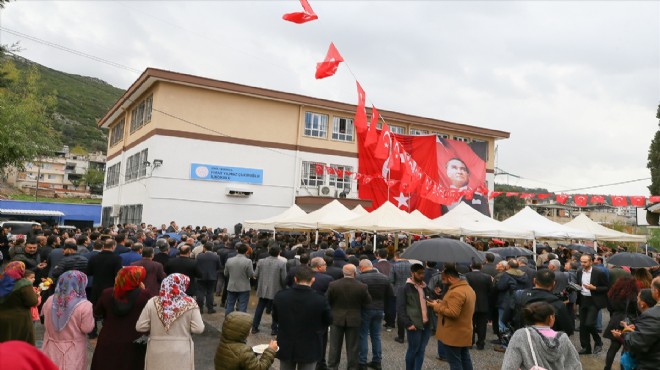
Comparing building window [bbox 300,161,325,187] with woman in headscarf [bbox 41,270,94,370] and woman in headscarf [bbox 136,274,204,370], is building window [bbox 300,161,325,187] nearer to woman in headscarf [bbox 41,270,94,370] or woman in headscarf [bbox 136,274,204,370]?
woman in headscarf [bbox 41,270,94,370]

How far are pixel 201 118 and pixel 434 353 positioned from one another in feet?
67.9

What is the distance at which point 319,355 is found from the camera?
5230mm

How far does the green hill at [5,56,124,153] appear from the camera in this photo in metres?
135

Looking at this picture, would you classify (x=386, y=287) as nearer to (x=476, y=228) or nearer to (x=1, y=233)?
(x=476, y=228)

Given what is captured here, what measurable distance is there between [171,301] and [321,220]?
41.1ft

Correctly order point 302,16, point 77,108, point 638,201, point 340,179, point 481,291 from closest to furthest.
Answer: point 481,291 → point 302,16 → point 638,201 → point 340,179 → point 77,108

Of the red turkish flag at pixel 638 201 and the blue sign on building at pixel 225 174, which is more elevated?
the blue sign on building at pixel 225 174

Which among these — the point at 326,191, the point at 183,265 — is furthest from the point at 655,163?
the point at 183,265

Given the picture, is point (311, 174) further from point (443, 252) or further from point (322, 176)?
point (443, 252)

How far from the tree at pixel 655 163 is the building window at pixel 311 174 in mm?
28256

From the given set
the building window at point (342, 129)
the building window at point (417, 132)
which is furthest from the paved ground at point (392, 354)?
the building window at point (417, 132)

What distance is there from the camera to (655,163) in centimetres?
3912

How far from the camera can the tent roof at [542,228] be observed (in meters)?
15.4

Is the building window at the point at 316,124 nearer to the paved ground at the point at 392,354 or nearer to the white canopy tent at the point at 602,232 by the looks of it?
the white canopy tent at the point at 602,232
